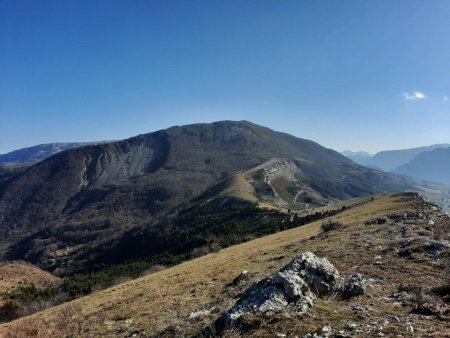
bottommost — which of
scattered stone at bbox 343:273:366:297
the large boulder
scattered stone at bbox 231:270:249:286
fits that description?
scattered stone at bbox 231:270:249:286

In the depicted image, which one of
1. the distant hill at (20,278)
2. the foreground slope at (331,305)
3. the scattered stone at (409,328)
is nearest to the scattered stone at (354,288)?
the foreground slope at (331,305)

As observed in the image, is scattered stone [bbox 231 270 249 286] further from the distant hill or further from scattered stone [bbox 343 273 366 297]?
the distant hill

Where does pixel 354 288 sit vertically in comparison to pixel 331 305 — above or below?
above

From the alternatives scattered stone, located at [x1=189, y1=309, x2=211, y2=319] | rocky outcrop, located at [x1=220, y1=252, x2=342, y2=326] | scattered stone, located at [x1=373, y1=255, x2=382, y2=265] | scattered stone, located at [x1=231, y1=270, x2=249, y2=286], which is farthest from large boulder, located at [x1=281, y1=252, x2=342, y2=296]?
scattered stone, located at [x1=231, y1=270, x2=249, y2=286]

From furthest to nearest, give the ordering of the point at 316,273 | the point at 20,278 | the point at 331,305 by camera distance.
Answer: the point at 20,278 → the point at 316,273 → the point at 331,305

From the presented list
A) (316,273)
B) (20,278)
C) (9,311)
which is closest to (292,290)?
(316,273)

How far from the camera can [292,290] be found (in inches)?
603

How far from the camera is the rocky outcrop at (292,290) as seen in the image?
1453 cm

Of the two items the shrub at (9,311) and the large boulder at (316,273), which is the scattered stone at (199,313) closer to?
the large boulder at (316,273)

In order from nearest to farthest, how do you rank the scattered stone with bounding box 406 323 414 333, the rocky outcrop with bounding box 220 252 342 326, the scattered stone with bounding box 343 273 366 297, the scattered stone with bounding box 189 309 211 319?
the scattered stone with bounding box 406 323 414 333
the rocky outcrop with bounding box 220 252 342 326
the scattered stone with bounding box 343 273 366 297
the scattered stone with bounding box 189 309 211 319

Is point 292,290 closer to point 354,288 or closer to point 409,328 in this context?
point 354,288

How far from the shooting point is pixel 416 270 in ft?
64.7

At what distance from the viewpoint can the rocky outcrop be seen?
47.7ft

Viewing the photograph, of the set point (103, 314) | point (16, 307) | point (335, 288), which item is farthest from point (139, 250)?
point (335, 288)
